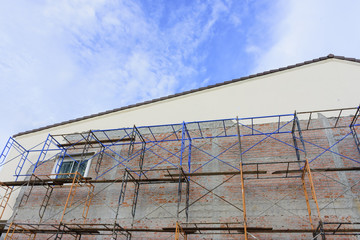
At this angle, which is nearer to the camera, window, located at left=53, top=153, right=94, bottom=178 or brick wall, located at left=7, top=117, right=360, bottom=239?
brick wall, located at left=7, top=117, right=360, bottom=239

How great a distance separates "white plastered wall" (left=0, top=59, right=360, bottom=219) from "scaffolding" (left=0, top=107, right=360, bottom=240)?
0.40 m

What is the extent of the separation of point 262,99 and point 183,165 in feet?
12.9

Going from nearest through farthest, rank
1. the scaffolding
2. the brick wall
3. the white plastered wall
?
the brick wall → the scaffolding → the white plastered wall

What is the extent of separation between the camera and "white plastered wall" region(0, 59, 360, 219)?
11.1 meters

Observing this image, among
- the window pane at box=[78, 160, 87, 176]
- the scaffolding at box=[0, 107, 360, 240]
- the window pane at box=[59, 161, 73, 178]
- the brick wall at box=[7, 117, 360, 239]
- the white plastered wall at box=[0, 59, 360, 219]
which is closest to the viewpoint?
the brick wall at box=[7, 117, 360, 239]

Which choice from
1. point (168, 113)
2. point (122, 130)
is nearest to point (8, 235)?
point (122, 130)

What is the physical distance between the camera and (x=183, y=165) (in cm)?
1091

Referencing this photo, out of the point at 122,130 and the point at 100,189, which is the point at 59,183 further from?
the point at 122,130

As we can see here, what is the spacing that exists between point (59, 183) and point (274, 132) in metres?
7.96

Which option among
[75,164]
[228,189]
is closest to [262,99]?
[228,189]

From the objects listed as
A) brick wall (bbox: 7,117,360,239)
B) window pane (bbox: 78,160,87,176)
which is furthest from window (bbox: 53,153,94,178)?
brick wall (bbox: 7,117,360,239)

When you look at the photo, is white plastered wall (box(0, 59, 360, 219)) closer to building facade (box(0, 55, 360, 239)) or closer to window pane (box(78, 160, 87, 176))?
building facade (box(0, 55, 360, 239))

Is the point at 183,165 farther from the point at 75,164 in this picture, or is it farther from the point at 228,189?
the point at 75,164

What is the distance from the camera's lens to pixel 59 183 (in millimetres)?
11219
